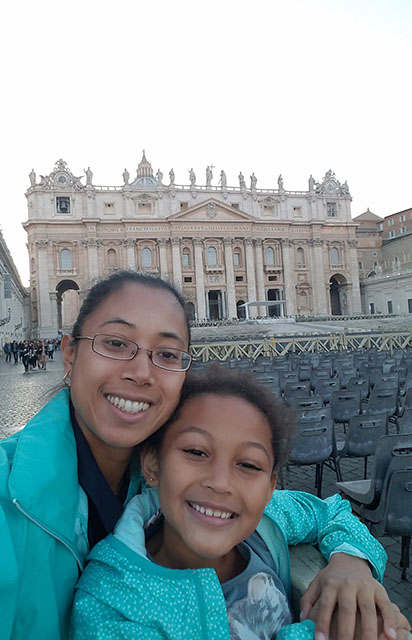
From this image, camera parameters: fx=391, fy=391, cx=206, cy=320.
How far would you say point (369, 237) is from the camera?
63.7 meters

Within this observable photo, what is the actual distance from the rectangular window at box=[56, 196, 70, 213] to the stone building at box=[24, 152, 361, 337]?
115 millimetres

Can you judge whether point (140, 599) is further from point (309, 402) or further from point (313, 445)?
point (309, 402)

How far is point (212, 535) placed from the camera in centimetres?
126

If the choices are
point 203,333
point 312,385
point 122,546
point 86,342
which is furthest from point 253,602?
point 203,333

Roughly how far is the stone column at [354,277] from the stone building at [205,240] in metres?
0.14

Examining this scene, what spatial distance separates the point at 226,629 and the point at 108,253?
161 feet

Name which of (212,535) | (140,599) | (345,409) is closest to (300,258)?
(345,409)

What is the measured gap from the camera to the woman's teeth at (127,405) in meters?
1.40

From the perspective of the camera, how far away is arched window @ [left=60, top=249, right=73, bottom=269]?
153 feet

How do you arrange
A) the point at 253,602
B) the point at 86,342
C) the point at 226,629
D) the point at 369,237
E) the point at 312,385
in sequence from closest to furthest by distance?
the point at 226,629 → the point at 253,602 → the point at 86,342 → the point at 312,385 → the point at 369,237

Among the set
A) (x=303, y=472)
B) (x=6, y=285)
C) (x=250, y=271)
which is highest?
(x=250, y=271)

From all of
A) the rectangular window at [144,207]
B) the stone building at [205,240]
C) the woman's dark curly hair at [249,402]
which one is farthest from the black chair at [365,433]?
the rectangular window at [144,207]

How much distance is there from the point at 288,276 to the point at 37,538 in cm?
5250

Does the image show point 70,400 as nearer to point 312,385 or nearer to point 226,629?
point 226,629
